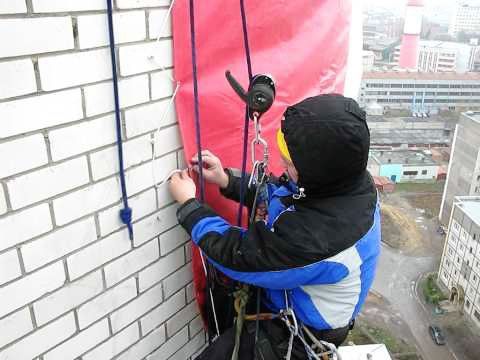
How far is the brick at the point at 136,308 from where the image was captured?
193cm

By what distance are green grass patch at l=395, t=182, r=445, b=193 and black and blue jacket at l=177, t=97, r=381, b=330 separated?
21103 millimetres

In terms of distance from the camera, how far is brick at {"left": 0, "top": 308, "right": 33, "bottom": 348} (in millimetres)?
1476

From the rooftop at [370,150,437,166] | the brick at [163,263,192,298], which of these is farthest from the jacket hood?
the rooftop at [370,150,437,166]

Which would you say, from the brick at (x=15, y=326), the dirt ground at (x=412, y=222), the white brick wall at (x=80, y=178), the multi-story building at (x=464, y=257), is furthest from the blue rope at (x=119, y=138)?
the dirt ground at (x=412, y=222)

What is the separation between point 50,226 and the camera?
59.6 inches

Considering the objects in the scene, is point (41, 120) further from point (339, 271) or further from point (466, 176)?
point (466, 176)

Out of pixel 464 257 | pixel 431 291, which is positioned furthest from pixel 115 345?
pixel 431 291

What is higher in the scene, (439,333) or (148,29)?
(148,29)

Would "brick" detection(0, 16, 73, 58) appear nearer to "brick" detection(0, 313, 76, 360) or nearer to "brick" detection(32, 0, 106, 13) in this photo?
"brick" detection(32, 0, 106, 13)

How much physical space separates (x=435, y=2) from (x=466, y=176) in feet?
155

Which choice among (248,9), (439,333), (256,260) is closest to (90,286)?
(256,260)

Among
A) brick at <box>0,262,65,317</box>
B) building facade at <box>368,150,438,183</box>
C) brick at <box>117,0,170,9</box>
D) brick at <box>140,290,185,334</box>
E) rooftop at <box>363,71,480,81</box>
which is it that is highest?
brick at <box>117,0,170,9</box>

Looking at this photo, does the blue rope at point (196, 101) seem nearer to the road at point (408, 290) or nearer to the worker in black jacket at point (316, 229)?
the worker in black jacket at point (316, 229)

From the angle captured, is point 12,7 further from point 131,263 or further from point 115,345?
point 115,345
